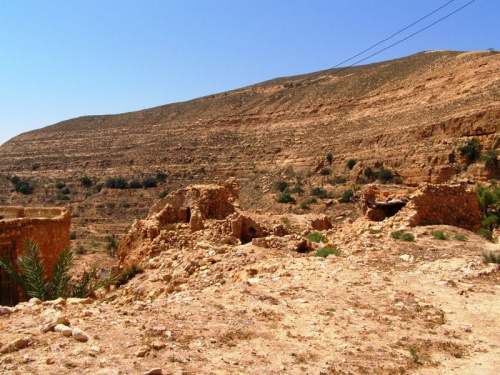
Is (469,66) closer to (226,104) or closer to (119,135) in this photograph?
(226,104)

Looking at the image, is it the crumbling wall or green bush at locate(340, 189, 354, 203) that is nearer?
the crumbling wall

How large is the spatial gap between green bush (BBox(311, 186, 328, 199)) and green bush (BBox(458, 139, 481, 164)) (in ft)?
29.1

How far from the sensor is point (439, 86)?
134ft

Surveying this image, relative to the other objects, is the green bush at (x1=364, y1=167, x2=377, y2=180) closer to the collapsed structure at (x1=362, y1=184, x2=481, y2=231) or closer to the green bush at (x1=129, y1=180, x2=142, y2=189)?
the collapsed structure at (x1=362, y1=184, x2=481, y2=231)

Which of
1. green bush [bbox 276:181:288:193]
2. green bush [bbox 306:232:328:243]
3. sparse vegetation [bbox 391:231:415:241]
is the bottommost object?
green bush [bbox 276:181:288:193]

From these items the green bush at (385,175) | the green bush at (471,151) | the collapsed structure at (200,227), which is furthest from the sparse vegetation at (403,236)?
the green bush at (385,175)

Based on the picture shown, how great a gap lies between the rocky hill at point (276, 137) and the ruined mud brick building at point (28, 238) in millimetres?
23538

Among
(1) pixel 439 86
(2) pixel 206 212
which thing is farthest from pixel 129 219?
(1) pixel 439 86

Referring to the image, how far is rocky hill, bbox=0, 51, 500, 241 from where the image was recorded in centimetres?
3262

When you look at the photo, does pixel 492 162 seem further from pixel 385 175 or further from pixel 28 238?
pixel 28 238

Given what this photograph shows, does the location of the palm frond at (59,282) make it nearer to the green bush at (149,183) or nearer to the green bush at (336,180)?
the green bush at (336,180)

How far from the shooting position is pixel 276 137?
50.6 metres

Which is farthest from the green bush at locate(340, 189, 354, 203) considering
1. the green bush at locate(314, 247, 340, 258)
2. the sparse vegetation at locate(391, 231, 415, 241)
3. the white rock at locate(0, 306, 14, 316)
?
the white rock at locate(0, 306, 14, 316)

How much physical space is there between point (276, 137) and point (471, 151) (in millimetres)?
25020
